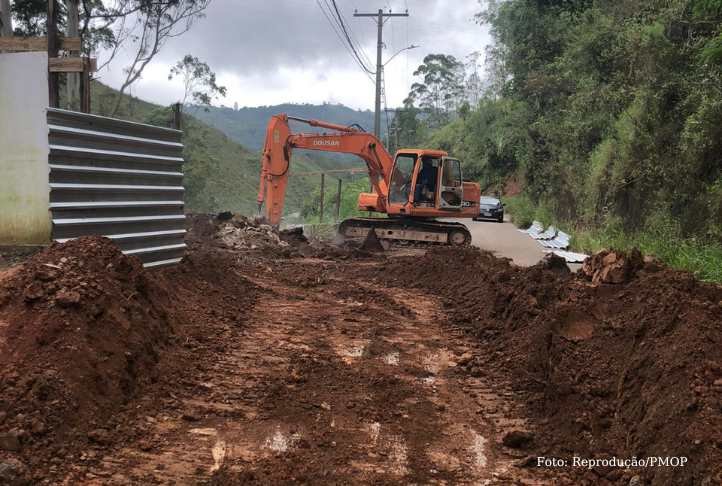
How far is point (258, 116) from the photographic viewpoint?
153 metres

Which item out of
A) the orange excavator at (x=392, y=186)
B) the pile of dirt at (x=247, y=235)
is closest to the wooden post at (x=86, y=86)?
the pile of dirt at (x=247, y=235)

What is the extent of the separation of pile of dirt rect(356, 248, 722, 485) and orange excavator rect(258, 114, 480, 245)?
30.5 ft

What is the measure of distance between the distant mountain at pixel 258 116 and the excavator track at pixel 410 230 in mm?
115283

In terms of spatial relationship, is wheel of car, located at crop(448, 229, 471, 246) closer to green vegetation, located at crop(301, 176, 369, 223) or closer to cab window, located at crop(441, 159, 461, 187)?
cab window, located at crop(441, 159, 461, 187)

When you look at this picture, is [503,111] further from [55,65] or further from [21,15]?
[55,65]

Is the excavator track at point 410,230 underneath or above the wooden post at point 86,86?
underneath

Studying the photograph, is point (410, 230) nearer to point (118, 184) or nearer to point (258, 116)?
point (118, 184)

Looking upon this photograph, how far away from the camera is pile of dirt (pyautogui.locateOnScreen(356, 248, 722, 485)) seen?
417cm

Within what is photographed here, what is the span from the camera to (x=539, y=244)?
20.6m

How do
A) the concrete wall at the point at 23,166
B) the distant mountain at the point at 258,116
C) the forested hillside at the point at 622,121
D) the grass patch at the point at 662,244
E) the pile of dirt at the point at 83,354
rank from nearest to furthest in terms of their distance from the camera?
1. the pile of dirt at the point at 83,354
2. the concrete wall at the point at 23,166
3. the grass patch at the point at 662,244
4. the forested hillside at the point at 622,121
5. the distant mountain at the point at 258,116

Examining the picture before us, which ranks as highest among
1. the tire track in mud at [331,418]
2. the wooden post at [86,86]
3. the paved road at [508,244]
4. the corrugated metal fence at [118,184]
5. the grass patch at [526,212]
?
the wooden post at [86,86]

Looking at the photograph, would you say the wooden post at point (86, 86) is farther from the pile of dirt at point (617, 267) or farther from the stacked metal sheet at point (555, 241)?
the stacked metal sheet at point (555, 241)

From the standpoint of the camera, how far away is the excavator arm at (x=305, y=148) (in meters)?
18.1

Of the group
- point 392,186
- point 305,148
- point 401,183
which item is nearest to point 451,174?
point 401,183
